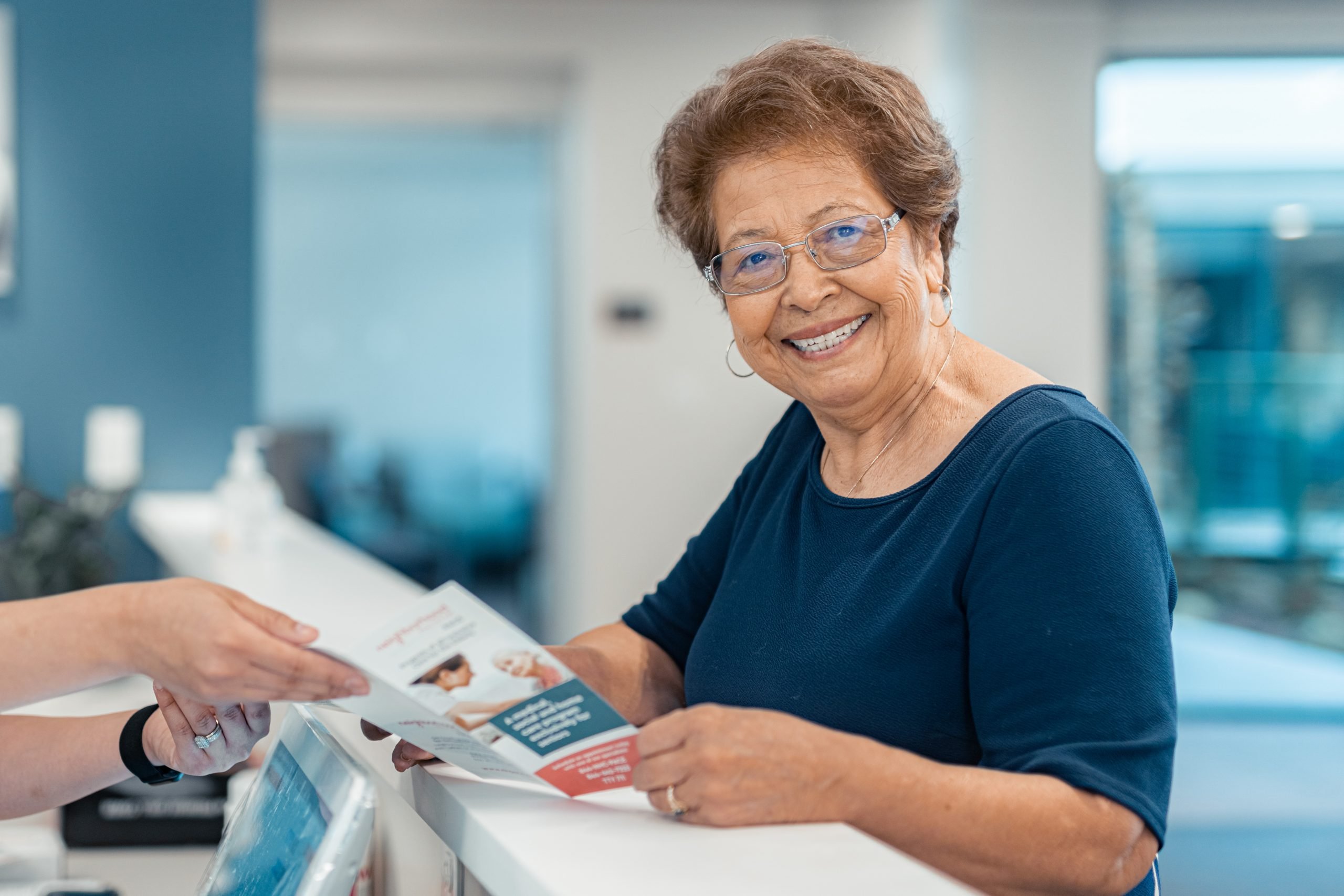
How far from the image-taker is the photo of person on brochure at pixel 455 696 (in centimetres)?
81

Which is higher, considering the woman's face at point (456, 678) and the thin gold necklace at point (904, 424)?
the thin gold necklace at point (904, 424)

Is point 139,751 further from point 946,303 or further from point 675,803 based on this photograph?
point 946,303

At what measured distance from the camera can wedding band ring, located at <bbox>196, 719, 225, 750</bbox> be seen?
1.15 metres

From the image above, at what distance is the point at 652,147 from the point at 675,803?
4.18 m

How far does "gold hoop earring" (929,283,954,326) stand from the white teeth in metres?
0.08

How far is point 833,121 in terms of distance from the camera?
1.25m

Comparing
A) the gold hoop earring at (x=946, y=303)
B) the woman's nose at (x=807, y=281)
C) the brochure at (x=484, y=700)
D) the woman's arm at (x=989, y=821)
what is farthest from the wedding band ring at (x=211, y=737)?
the gold hoop earring at (x=946, y=303)

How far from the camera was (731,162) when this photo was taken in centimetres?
131

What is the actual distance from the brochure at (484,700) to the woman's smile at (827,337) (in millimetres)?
538

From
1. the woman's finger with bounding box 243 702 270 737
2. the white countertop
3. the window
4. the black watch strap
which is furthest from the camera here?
the window

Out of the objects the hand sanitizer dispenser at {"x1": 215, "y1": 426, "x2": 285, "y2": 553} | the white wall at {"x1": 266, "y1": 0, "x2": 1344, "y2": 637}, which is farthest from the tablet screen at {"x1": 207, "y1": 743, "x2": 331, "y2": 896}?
the white wall at {"x1": 266, "y1": 0, "x2": 1344, "y2": 637}

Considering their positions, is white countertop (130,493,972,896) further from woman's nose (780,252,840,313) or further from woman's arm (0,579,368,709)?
woman's nose (780,252,840,313)

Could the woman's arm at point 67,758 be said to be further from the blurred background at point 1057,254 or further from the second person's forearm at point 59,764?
the blurred background at point 1057,254

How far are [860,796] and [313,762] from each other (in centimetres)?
41
